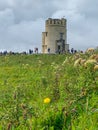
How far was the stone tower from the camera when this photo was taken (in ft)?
292

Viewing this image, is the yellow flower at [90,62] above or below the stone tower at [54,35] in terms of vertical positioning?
below

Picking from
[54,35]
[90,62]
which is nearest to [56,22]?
[54,35]

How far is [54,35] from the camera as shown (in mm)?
91812

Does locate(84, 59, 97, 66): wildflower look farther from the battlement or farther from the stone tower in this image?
the battlement

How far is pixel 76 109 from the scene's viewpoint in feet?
24.3

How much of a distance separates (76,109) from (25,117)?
933 millimetres

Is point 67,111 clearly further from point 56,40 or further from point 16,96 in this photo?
point 56,40

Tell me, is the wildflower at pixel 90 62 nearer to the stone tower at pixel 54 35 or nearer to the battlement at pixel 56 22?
the stone tower at pixel 54 35

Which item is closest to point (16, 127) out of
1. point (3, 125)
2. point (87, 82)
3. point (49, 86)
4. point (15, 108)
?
point (3, 125)

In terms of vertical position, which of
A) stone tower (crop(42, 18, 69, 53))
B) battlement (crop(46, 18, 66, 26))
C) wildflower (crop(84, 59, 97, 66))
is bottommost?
wildflower (crop(84, 59, 97, 66))

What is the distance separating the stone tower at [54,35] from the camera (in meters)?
89.1

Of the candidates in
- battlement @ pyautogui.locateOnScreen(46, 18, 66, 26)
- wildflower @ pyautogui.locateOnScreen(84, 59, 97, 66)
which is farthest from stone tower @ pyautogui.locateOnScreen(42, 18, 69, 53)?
wildflower @ pyautogui.locateOnScreen(84, 59, 97, 66)

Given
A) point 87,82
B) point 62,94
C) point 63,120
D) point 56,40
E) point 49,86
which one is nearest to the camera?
point 63,120

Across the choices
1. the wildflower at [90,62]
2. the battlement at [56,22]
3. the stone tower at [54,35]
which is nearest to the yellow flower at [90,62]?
the wildflower at [90,62]
